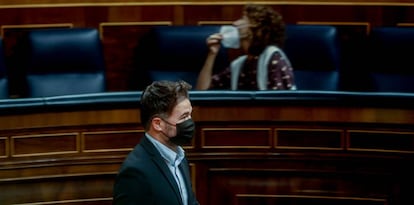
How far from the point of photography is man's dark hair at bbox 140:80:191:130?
2312mm

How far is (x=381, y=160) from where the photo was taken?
3.15 metres

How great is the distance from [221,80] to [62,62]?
578 mm

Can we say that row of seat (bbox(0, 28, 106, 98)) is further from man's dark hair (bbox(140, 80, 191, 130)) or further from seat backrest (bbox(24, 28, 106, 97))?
man's dark hair (bbox(140, 80, 191, 130))

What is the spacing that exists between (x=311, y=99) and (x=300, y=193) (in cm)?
29

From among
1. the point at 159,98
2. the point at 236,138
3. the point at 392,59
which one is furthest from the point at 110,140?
the point at 392,59

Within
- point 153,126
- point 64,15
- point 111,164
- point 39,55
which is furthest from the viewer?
point 64,15

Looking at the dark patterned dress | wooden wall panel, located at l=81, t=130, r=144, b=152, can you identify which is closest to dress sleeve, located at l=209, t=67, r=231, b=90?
the dark patterned dress

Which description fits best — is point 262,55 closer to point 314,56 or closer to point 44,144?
point 314,56

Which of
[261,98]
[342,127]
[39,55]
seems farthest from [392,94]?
[39,55]

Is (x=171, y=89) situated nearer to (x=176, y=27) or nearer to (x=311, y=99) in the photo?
(x=311, y=99)

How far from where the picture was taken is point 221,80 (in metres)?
3.67

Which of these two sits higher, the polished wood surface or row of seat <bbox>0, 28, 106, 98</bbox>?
row of seat <bbox>0, 28, 106, 98</bbox>

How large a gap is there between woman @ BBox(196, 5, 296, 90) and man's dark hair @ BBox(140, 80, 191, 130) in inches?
45.5

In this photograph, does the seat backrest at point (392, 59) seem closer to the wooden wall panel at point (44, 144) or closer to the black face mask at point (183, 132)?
the wooden wall panel at point (44, 144)
